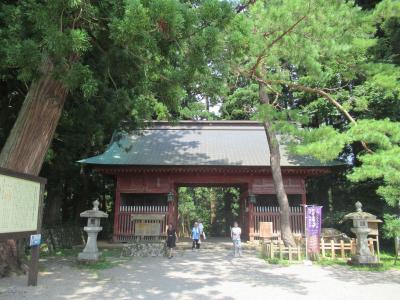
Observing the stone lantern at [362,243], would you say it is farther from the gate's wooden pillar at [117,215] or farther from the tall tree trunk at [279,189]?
the gate's wooden pillar at [117,215]

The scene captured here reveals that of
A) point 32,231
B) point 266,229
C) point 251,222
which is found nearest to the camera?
point 32,231

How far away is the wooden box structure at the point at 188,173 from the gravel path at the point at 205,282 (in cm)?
526

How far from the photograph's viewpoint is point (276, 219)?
1736 cm

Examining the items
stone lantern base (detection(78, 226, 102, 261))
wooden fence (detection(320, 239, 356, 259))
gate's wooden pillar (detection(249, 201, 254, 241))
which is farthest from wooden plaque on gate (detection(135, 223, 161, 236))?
wooden fence (detection(320, 239, 356, 259))

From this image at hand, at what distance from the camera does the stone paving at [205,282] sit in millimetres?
7648

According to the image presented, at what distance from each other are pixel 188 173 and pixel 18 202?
12.3 meters

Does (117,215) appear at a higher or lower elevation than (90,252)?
higher

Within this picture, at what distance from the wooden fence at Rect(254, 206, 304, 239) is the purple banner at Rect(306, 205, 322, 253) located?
412cm

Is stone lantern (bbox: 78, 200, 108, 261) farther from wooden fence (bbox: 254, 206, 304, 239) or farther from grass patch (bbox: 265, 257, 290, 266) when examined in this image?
wooden fence (bbox: 254, 206, 304, 239)

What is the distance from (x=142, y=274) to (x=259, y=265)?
3732 mm

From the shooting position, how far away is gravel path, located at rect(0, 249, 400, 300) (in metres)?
7.65

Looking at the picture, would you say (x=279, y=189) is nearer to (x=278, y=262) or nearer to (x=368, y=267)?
(x=278, y=262)

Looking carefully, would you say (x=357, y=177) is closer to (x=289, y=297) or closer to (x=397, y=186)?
(x=397, y=186)

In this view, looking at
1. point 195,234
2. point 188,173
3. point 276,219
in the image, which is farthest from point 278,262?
point 188,173
